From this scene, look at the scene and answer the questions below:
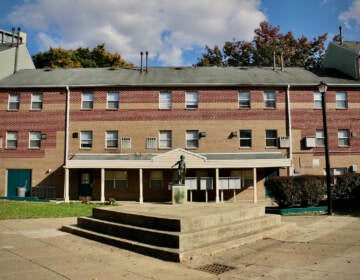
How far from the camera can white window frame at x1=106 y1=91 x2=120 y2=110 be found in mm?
24797

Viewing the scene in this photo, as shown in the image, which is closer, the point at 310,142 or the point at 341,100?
the point at 310,142

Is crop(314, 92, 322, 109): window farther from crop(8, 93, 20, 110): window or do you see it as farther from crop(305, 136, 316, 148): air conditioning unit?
crop(8, 93, 20, 110): window

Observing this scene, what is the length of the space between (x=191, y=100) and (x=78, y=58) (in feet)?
90.1

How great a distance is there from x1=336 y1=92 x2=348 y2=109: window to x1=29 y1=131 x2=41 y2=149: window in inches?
906

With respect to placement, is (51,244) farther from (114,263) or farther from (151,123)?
(151,123)

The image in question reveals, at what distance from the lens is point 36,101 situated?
25172 millimetres

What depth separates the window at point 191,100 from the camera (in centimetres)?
2475

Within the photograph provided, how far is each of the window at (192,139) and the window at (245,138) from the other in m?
3.30

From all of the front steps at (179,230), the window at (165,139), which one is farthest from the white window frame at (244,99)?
the front steps at (179,230)

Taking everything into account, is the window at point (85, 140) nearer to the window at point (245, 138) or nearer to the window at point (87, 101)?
the window at point (87, 101)

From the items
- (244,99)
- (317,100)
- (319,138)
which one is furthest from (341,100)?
(244,99)

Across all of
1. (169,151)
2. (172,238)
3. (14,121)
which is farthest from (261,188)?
(14,121)

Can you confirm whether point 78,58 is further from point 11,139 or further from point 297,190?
point 297,190

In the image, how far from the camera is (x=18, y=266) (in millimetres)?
6816
